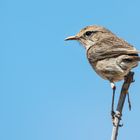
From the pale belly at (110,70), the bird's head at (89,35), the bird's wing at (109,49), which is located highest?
the bird's head at (89,35)

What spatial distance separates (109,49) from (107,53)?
0.17 m

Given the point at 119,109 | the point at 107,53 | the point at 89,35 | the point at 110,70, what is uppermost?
the point at 89,35

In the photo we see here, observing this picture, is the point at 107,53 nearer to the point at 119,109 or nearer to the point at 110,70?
the point at 110,70

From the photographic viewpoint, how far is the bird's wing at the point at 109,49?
24.7 ft

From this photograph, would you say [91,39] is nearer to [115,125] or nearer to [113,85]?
[113,85]

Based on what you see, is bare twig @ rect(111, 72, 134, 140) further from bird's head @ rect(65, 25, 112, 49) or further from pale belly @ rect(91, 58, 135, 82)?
bird's head @ rect(65, 25, 112, 49)

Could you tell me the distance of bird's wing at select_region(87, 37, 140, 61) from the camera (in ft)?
24.7

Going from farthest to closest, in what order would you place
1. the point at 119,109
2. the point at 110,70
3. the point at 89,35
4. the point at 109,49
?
the point at 89,35, the point at 109,49, the point at 110,70, the point at 119,109

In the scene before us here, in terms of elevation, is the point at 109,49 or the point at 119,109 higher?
the point at 109,49

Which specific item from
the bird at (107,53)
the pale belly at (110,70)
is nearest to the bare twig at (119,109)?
the bird at (107,53)

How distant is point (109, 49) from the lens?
26.9 ft

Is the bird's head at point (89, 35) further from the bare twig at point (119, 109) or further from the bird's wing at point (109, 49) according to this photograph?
the bare twig at point (119, 109)

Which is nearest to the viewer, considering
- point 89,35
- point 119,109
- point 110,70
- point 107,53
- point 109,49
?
point 119,109

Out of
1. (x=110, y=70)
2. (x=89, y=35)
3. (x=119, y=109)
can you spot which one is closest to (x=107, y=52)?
(x=110, y=70)
